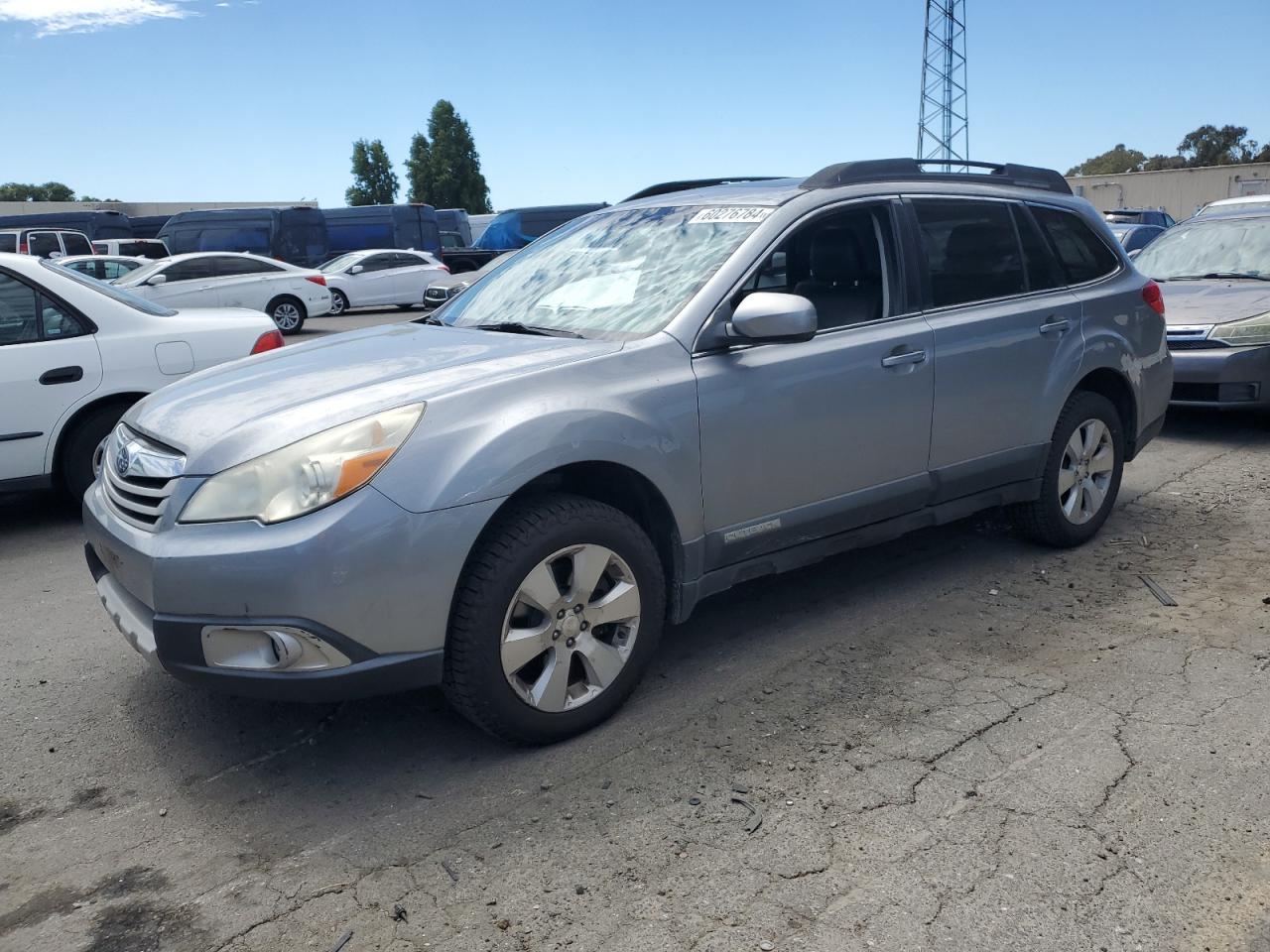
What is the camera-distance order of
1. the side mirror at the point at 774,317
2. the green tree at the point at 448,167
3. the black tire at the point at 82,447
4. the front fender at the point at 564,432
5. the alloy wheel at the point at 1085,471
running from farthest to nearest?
the green tree at the point at 448,167 < the black tire at the point at 82,447 < the alloy wheel at the point at 1085,471 < the side mirror at the point at 774,317 < the front fender at the point at 564,432

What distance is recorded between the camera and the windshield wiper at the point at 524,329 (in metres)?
3.97

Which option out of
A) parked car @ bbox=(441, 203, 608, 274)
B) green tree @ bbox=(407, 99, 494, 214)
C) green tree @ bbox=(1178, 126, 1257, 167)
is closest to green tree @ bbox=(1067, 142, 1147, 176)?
green tree @ bbox=(1178, 126, 1257, 167)

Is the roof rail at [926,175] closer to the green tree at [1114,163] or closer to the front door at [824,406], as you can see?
the front door at [824,406]

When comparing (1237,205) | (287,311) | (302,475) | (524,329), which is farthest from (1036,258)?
(287,311)

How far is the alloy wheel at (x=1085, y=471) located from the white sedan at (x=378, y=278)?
19719 mm

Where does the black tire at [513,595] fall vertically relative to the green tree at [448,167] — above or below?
below

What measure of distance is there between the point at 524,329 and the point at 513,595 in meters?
1.26

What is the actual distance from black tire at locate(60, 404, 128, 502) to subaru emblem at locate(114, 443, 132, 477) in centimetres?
265

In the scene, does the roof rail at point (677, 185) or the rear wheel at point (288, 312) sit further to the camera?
the rear wheel at point (288, 312)

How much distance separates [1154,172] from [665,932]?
2163 inches

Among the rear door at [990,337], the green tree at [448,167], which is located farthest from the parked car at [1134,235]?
the green tree at [448,167]

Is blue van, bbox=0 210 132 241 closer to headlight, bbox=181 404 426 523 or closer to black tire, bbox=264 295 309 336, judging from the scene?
black tire, bbox=264 295 309 336

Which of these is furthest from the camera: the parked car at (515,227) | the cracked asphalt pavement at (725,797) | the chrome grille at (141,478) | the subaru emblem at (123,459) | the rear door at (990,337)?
the parked car at (515,227)

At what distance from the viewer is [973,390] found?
182 inches
